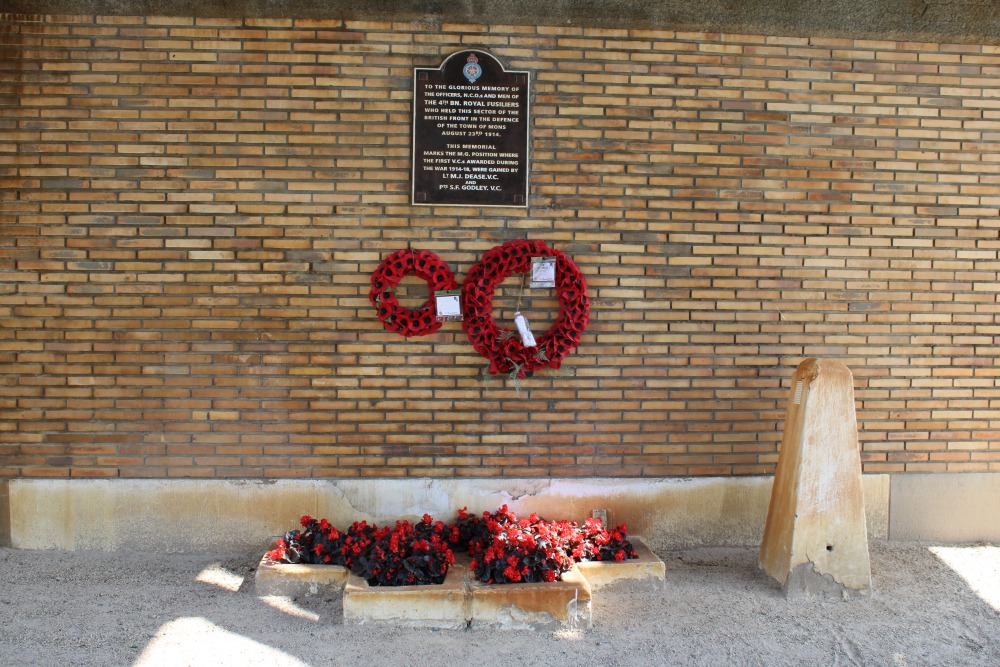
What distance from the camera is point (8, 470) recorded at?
186 inches

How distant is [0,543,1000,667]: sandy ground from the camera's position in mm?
3549

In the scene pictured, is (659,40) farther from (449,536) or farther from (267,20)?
(449,536)

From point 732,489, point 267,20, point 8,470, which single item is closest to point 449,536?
point 732,489

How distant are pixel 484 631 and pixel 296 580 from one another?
120 cm

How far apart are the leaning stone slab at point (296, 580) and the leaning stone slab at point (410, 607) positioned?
364 millimetres

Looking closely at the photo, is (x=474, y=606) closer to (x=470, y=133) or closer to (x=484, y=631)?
(x=484, y=631)

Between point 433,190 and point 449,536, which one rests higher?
point 433,190

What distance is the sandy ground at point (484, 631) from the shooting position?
355 centimetres

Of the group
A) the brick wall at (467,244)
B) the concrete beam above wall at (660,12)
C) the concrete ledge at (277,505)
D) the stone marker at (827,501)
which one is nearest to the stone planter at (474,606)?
the concrete ledge at (277,505)

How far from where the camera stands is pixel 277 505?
4773 millimetres

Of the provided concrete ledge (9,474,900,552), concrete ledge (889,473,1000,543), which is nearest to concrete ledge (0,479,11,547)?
concrete ledge (9,474,900,552)

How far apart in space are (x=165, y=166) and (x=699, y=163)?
370 cm

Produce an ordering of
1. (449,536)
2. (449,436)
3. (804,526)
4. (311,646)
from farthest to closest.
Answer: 1. (449,436)
2. (449,536)
3. (804,526)
4. (311,646)

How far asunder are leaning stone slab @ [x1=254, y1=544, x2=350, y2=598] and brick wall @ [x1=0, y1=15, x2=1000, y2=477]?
0.79 m
